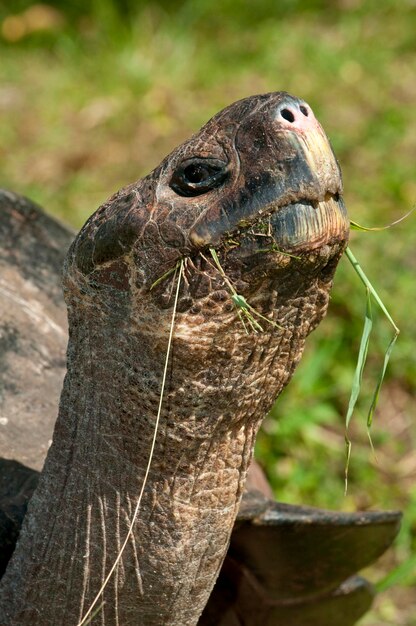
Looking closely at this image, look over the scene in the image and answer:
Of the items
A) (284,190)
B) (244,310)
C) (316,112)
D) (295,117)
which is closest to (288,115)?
(295,117)

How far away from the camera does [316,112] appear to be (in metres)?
→ 5.43

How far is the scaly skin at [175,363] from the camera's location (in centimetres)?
159

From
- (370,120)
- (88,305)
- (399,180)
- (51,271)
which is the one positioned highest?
(370,120)

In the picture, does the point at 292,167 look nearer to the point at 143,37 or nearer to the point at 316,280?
the point at 316,280

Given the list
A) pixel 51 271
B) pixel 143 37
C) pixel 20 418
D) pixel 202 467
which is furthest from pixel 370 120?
pixel 202 467

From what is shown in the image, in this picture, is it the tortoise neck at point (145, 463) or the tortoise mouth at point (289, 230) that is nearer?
the tortoise mouth at point (289, 230)

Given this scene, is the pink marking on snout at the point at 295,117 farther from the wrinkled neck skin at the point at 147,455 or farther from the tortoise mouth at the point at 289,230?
the wrinkled neck skin at the point at 147,455

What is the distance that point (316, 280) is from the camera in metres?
1.66

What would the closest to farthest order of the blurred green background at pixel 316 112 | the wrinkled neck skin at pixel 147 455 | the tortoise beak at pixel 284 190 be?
1. the tortoise beak at pixel 284 190
2. the wrinkled neck skin at pixel 147 455
3. the blurred green background at pixel 316 112

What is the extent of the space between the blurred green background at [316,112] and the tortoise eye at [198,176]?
2096 millimetres

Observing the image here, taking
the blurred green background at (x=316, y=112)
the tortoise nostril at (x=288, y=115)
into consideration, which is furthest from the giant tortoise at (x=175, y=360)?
the blurred green background at (x=316, y=112)

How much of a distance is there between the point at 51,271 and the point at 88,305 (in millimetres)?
1242

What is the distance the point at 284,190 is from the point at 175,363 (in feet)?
1.09

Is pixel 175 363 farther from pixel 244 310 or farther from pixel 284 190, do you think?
pixel 284 190
